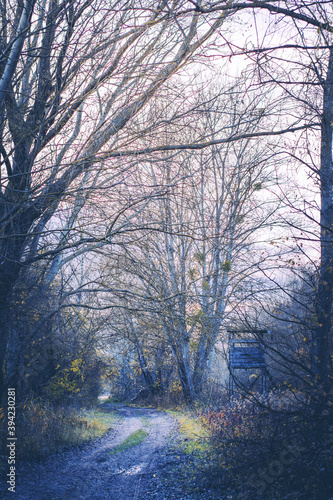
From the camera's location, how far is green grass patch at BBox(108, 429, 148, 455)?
863 centimetres

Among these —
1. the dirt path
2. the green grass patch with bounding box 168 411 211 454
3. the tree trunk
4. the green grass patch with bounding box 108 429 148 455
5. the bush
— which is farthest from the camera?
the green grass patch with bounding box 108 429 148 455

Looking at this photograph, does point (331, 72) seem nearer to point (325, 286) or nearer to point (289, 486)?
point (325, 286)

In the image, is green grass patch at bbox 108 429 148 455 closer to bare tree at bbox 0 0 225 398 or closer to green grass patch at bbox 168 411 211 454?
green grass patch at bbox 168 411 211 454

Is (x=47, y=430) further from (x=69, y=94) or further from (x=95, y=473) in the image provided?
(x=69, y=94)

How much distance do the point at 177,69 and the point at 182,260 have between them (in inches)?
378

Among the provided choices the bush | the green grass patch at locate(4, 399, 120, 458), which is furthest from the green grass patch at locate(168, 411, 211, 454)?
the green grass patch at locate(4, 399, 120, 458)

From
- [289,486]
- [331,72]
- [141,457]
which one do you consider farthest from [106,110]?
[141,457]

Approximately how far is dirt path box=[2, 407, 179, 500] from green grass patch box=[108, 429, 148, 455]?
16 cm

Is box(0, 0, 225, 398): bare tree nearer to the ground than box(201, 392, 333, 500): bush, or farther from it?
farther from it

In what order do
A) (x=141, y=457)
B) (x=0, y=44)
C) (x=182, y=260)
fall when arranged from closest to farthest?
(x=0, y=44) < (x=141, y=457) < (x=182, y=260)

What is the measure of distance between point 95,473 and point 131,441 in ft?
11.0

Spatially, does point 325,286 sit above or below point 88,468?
above

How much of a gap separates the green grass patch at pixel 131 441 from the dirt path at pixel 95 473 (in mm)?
160

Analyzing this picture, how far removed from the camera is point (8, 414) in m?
7.02
